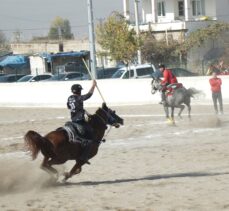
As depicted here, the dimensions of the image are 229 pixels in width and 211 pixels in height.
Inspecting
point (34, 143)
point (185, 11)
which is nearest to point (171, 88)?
point (34, 143)

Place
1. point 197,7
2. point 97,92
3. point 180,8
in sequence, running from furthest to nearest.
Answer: point 180,8 < point 197,7 < point 97,92

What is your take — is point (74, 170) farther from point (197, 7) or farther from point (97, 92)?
point (197, 7)

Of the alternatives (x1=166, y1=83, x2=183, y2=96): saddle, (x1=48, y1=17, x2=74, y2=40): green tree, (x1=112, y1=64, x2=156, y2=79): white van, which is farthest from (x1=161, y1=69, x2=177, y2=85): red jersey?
(x1=48, y1=17, x2=74, y2=40): green tree

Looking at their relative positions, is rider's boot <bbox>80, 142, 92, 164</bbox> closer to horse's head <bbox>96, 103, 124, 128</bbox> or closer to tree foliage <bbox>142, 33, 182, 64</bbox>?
horse's head <bbox>96, 103, 124, 128</bbox>

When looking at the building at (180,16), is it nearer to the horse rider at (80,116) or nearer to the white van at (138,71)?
the white van at (138,71)

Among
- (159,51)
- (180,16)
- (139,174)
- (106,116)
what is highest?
(180,16)

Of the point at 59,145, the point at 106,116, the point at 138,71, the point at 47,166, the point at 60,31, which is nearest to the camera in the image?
the point at 59,145

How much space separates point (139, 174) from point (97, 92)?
67.0ft

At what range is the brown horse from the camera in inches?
473

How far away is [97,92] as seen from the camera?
34.3 m

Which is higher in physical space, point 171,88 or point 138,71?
point 171,88

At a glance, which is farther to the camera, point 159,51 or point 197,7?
point 197,7

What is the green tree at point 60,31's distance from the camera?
12774 centimetres

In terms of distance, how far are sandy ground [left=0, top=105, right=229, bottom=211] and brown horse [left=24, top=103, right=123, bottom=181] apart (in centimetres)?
44
